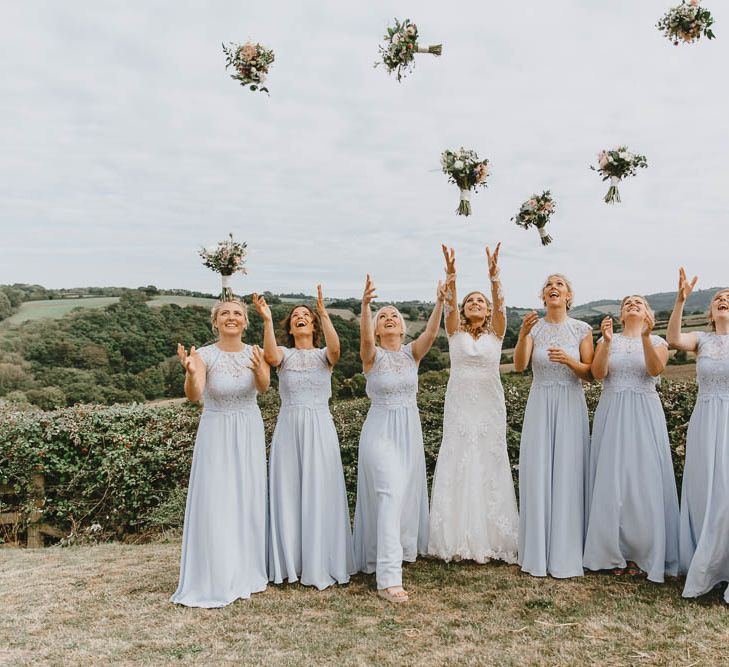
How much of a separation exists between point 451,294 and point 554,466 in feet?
5.77

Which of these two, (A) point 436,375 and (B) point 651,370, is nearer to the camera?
(B) point 651,370

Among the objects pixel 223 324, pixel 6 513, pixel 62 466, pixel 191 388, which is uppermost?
pixel 223 324

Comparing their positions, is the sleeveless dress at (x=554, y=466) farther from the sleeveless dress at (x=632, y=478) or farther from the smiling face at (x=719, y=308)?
the smiling face at (x=719, y=308)

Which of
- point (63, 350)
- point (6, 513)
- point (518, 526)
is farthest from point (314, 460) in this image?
point (63, 350)

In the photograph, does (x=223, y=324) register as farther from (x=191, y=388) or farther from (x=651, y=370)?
(x=651, y=370)

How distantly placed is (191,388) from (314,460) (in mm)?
1227

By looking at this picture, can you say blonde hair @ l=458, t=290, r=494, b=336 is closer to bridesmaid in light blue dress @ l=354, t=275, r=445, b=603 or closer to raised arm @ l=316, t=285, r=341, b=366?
bridesmaid in light blue dress @ l=354, t=275, r=445, b=603

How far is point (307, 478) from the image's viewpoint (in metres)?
5.82

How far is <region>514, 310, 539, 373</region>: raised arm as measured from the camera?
19.6ft

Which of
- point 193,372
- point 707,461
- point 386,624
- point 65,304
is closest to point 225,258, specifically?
point 193,372

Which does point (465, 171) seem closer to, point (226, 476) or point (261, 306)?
point (261, 306)

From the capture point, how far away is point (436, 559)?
6281 millimetres

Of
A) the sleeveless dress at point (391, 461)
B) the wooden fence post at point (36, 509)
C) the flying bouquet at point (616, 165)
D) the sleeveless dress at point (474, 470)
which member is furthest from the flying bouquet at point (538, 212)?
the wooden fence post at point (36, 509)

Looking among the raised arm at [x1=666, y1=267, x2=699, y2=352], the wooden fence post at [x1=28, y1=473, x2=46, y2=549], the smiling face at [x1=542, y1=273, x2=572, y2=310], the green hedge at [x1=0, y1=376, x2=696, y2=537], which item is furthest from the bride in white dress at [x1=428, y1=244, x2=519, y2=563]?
the wooden fence post at [x1=28, y1=473, x2=46, y2=549]
